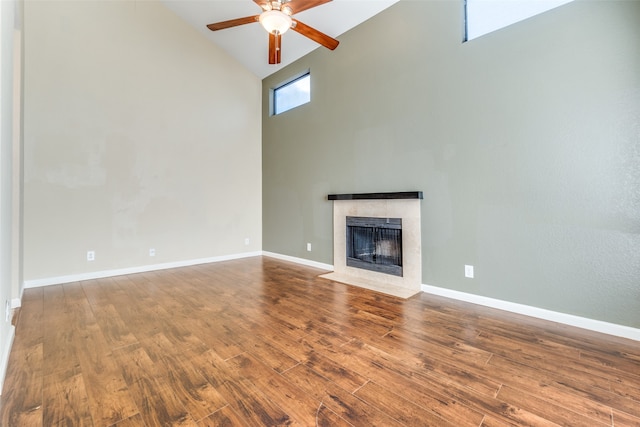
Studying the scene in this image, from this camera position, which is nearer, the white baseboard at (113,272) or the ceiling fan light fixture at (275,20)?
the ceiling fan light fixture at (275,20)

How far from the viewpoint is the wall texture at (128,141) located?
346 centimetres

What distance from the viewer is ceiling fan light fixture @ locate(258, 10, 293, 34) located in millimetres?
2435

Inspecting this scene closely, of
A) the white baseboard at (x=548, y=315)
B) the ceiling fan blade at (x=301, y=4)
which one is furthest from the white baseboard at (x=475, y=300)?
the ceiling fan blade at (x=301, y=4)

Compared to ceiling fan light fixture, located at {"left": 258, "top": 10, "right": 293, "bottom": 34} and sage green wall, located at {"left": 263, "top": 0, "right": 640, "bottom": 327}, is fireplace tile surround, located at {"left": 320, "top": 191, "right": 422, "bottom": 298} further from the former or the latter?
ceiling fan light fixture, located at {"left": 258, "top": 10, "right": 293, "bottom": 34}

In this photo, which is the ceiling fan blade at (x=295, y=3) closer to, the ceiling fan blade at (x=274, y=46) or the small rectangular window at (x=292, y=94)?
the ceiling fan blade at (x=274, y=46)

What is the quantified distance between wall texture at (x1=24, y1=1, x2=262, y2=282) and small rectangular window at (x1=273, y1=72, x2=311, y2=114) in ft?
1.99

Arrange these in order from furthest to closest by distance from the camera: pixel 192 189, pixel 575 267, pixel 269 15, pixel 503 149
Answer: pixel 192 189 → pixel 503 149 → pixel 269 15 → pixel 575 267

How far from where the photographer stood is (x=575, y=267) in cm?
229

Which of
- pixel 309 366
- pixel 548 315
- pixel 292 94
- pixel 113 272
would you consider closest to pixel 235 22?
pixel 292 94

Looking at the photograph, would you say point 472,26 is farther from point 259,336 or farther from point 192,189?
point 192,189

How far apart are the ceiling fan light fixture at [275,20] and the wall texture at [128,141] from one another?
2.73 meters

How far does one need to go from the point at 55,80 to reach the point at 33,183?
1.34 m

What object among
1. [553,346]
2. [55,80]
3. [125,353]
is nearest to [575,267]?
[553,346]

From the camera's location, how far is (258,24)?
440 cm
